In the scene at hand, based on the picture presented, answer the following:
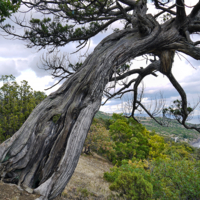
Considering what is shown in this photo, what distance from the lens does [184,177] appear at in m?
4.88

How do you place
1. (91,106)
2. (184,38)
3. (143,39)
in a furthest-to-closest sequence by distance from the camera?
(184,38) < (143,39) < (91,106)

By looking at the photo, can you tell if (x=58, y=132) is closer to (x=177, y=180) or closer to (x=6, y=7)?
(x=6, y=7)

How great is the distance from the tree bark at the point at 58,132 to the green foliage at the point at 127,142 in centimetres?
1170

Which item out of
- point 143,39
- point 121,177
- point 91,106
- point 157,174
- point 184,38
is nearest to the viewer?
point 91,106

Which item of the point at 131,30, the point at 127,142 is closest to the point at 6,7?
the point at 131,30

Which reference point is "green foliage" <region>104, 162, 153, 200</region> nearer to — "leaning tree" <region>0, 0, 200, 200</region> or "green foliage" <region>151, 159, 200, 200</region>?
"green foliage" <region>151, 159, 200, 200</region>

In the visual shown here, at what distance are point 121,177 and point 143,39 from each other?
4.03 meters

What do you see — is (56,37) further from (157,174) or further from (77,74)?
(157,174)

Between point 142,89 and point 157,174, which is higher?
point 142,89

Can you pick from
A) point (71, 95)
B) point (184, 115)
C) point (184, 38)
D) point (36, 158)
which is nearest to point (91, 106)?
point (71, 95)

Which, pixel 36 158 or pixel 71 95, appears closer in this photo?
pixel 36 158

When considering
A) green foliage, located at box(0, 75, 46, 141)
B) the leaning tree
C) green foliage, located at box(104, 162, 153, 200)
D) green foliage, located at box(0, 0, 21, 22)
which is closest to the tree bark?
the leaning tree

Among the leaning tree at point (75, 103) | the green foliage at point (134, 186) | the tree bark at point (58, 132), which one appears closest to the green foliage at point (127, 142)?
the green foliage at point (134, 186)

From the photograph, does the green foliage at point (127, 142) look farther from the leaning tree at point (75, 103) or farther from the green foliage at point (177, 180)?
the leaning tree at point (75, 103)
